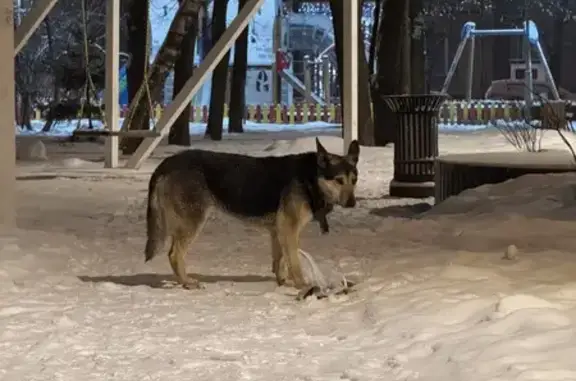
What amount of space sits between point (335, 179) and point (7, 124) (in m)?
3.90

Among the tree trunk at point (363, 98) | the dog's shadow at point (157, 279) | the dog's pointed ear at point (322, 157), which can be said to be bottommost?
the dog's shadow at point (157, 279)

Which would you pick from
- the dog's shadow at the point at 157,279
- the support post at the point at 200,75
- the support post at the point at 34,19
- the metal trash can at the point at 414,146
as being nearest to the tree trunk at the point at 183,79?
the support post at the point at 200,75

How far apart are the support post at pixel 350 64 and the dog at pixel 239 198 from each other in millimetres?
5104

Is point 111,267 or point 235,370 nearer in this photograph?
point 235,370

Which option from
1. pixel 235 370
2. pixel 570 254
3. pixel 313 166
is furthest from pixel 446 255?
pixel 235 370

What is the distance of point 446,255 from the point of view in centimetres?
724

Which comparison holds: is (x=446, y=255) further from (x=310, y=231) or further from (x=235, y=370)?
(x=235, y=370)

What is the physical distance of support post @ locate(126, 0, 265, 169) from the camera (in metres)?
13.3

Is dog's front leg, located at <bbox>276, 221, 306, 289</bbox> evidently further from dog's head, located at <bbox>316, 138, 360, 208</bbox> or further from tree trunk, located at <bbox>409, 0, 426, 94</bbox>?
tree trunk, located at <bbox>409, 0, 426, 94</bbox>

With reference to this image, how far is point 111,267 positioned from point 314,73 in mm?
38160

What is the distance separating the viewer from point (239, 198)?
6426 mm

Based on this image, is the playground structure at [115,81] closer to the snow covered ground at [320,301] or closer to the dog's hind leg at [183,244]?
the snow covered ground at [320,301]

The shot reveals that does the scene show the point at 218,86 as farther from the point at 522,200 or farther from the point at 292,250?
the point at 292,250

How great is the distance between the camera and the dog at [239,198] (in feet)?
20.9
